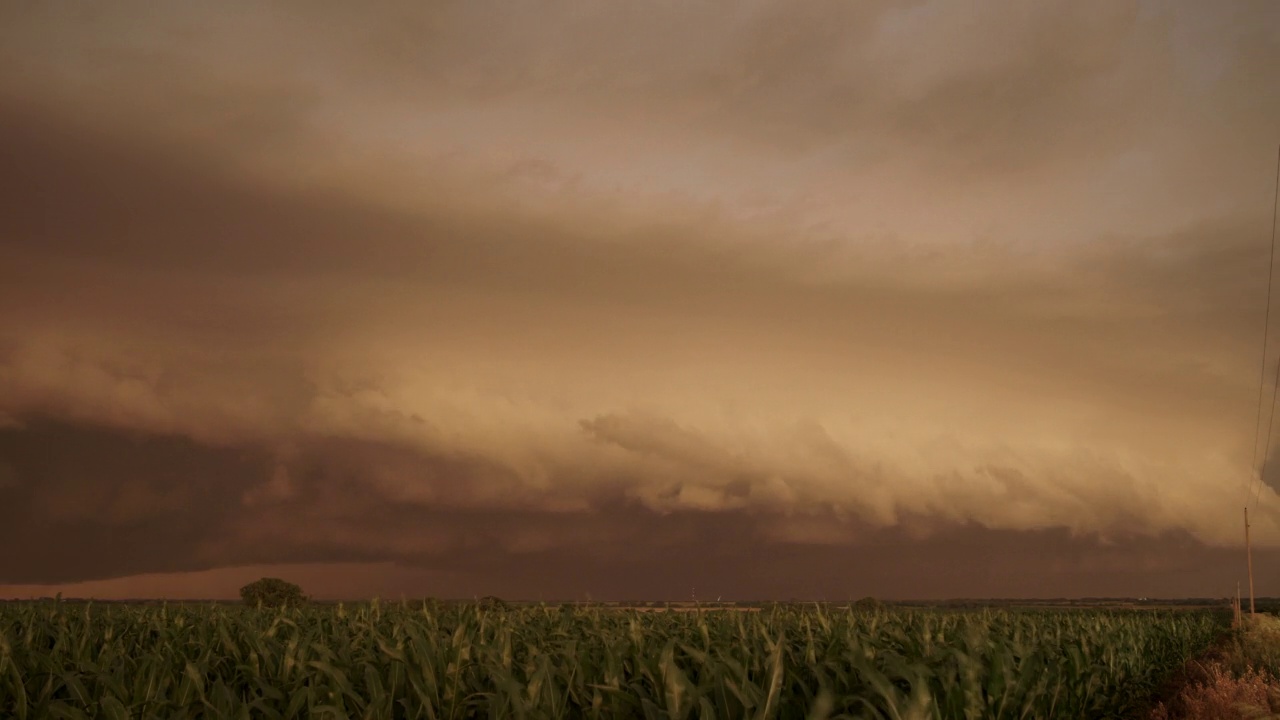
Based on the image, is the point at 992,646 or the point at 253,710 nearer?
the point at 253,710

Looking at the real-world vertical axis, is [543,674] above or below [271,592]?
above

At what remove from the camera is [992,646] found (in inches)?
469

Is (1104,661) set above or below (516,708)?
below

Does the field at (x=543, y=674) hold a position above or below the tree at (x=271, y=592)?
above

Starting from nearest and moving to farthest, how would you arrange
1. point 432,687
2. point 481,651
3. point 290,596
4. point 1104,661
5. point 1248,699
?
1. point 432,687
2. point 481,651
3. point 1248,699
4. point 1104,661
5. point 290,596

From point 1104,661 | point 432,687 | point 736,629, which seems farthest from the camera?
point 1104,661

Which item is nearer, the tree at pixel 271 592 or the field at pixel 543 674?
the field at pixel 543 674

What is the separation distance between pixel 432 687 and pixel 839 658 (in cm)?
482

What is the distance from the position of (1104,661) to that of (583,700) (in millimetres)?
16606

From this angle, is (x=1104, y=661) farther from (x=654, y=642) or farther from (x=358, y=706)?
(x=358, y=706)

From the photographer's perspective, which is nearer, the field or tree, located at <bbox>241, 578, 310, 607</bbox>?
the field

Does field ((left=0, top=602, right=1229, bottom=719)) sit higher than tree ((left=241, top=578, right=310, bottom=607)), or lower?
higher

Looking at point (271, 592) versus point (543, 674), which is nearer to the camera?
point (543, 674)

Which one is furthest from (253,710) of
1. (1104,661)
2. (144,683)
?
(1104,661)
